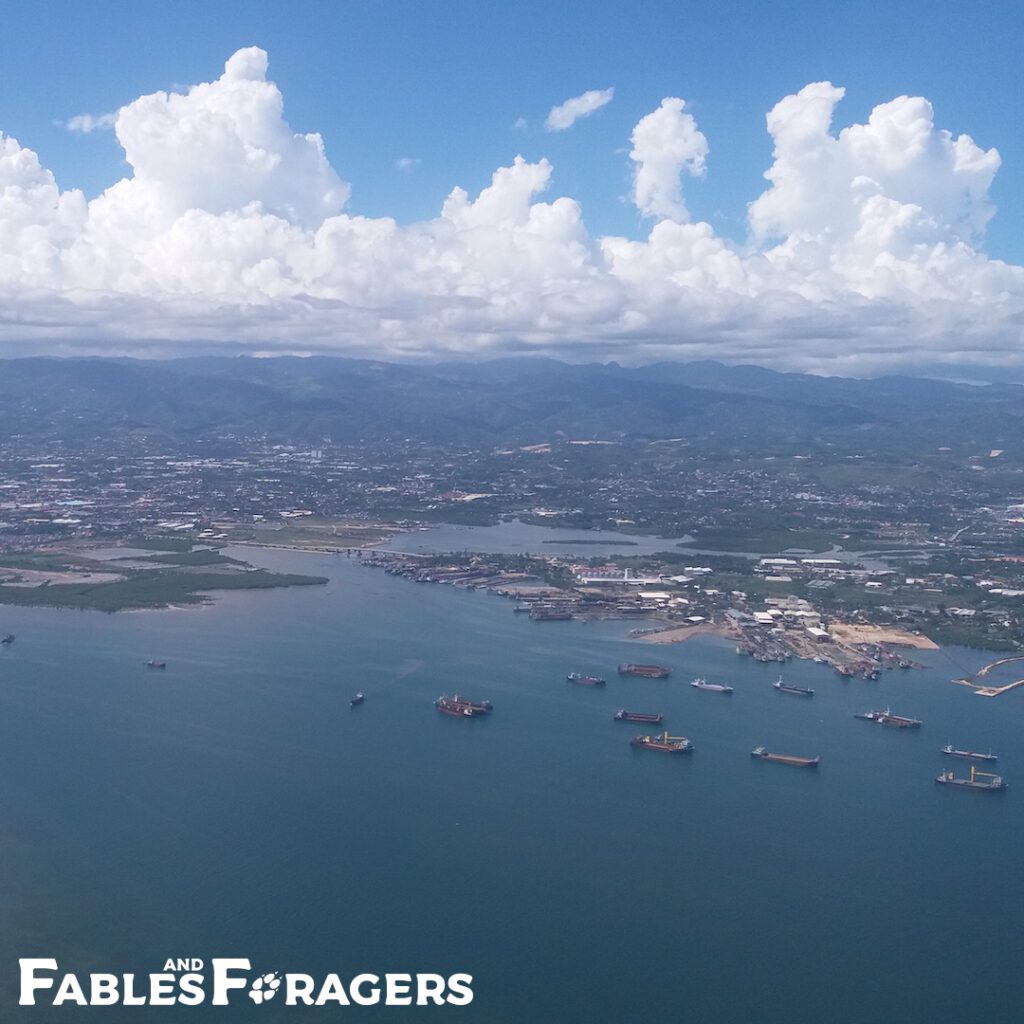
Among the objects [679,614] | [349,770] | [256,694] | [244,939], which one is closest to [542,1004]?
[244,939]

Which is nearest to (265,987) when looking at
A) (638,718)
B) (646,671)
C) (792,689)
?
(638,718)

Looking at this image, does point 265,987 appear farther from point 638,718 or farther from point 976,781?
point 976,781

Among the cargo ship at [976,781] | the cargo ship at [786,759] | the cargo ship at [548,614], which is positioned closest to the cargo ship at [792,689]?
the cargo ship at [786,759]

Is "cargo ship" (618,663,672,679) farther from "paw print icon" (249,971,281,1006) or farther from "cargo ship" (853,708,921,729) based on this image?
"paw print icon" (249,971,281,1006)

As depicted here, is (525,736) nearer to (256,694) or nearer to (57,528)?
(256,694)

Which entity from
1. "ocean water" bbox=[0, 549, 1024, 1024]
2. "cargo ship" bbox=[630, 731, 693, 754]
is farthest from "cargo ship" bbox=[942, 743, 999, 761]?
"cargo ship" bbox=[630, 731, 693, 754]
